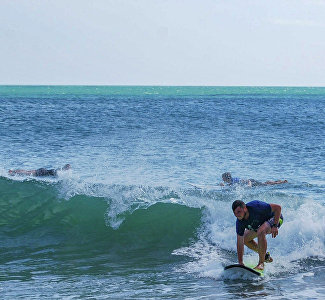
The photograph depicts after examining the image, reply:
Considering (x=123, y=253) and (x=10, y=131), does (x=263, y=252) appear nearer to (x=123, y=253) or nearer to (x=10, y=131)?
(x=123, y=253)

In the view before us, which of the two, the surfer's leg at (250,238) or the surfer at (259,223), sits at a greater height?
the surfer at (259,223)

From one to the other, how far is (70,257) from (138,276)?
2088 millimetres

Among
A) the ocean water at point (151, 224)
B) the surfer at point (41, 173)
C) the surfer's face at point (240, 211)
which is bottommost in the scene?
the ocean water at point (151, 224)

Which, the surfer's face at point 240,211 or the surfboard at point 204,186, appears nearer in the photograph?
the surfer's face at point 240,211

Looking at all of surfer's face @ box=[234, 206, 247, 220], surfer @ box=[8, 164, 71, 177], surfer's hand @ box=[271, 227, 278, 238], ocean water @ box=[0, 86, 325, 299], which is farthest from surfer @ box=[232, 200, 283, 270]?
surfer @ box=[8, 164, 71, 177]

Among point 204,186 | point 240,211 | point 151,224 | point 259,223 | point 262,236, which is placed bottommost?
point 151,224

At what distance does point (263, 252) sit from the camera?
965cm

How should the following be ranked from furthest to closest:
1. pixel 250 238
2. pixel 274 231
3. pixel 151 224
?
pixel 151 224 < pixel 250 238 < pixel 274 231

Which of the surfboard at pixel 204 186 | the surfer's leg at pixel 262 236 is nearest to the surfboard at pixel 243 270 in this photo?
the surfer's leg at pixel 262 236

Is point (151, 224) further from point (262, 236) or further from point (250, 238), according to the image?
point (262, 236)

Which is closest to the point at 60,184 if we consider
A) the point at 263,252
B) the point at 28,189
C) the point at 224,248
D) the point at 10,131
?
the point at 28,189

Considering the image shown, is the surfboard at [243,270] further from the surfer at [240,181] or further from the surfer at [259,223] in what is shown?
the surfer at [240,181]

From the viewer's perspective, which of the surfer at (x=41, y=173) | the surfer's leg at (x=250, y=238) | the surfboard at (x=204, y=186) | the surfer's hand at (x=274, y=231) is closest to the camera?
the surfer's hand at (x=274, y=231)

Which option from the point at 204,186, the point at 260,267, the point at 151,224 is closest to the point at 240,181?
the point at 204,186
